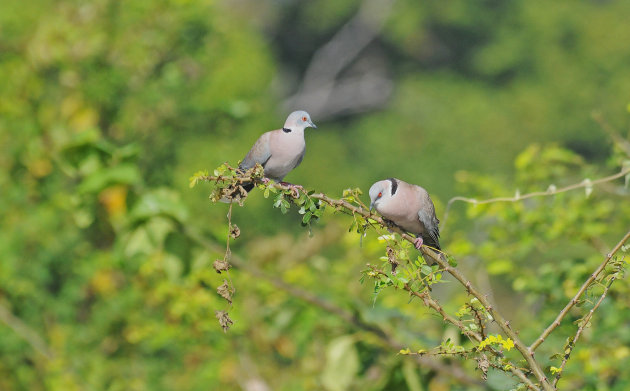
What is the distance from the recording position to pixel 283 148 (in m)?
3.67

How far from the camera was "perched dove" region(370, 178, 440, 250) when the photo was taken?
3549 mm

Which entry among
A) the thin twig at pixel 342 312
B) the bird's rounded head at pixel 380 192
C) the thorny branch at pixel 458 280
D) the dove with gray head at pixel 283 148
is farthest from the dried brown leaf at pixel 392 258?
the thin twig at pixel 342 312

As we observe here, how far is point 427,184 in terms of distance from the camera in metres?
35.3

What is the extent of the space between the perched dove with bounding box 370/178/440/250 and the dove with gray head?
36 cm

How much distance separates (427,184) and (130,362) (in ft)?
91.1

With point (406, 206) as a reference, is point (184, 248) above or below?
above

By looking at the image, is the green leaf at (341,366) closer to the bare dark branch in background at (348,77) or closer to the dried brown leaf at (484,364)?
the dried brown leaf at (484,364)

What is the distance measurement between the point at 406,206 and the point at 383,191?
0.64 ft

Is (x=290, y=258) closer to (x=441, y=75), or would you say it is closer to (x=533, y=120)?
(x=533, y=120)

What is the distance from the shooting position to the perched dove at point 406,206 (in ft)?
11.6

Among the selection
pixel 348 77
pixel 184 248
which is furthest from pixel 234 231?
pixel 348 77

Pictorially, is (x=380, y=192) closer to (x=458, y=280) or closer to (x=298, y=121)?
(x=298, y=121)

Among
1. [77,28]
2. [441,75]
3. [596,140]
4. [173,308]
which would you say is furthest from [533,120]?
[173,308]

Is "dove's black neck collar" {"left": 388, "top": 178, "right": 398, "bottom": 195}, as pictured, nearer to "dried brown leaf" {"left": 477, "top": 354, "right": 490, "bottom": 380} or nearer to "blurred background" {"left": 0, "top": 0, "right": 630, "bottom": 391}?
"blurred background" {"left": 0, "top": 0, "right": 630, "bottom": 391}
